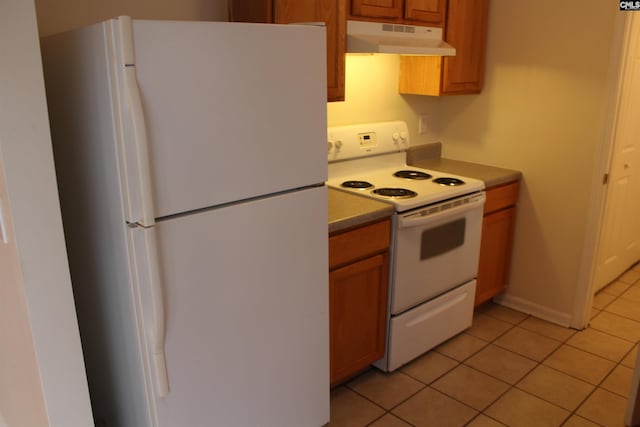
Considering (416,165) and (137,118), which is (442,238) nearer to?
(416,165)

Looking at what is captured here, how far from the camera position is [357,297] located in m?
2.34

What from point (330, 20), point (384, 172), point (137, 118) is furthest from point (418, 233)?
point (137, 118)

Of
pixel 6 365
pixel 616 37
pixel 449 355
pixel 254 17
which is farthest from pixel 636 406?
pixel 6 365

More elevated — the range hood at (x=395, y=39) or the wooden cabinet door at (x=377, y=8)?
the wooden cabinet door at (x=377, y=8)

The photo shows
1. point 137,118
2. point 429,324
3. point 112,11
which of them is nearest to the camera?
point 137,118

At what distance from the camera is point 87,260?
1737mm

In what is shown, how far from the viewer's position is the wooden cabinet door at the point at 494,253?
3029mm

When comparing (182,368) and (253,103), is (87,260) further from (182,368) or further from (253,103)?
(253,103)

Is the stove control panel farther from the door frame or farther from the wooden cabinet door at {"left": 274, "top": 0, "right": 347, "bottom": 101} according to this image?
the door frame

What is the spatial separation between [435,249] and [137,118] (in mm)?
1724

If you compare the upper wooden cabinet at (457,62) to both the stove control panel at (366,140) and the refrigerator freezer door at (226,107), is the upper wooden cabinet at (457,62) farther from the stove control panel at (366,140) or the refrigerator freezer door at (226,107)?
the refrigerator freezer door at (226,107)

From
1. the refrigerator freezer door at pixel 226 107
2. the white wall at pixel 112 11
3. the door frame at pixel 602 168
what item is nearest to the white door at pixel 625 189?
the door frame at pixel 602 168

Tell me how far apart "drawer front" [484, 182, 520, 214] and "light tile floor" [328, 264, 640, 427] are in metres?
0.74

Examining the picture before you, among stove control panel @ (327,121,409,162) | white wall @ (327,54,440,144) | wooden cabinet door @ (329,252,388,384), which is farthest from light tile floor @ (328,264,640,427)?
white wall @ (327,54,440,144)
